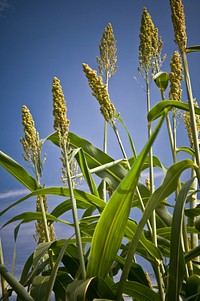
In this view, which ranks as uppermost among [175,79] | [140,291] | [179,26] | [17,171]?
[179,26]

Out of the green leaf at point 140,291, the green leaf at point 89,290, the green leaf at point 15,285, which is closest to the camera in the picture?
the green leaf at point 89,290

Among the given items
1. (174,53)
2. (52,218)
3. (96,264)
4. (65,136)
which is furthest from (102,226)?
(174,53)

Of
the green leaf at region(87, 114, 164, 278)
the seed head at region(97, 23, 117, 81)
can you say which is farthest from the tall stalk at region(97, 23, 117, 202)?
the green leaf at region(87, 114, 164, 278)

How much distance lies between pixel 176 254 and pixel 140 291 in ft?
0.97

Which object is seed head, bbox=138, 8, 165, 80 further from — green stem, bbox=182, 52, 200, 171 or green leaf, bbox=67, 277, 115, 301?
green leaf, bbox=67, 277, 115, 301

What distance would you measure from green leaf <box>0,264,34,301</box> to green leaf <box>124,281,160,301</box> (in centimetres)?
28

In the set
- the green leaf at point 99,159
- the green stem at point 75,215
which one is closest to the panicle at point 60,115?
the green stem at point 75,215

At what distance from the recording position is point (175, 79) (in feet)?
4.25

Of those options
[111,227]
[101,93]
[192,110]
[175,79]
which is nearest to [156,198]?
[111,227]

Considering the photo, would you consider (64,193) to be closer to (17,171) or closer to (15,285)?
(17,171)

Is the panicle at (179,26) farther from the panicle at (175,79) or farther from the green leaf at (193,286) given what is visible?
the green leaf at (193,286)

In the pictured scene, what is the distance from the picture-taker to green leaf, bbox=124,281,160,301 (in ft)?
3.78

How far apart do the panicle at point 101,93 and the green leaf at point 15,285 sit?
0.49m

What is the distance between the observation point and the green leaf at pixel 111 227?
988 mm
